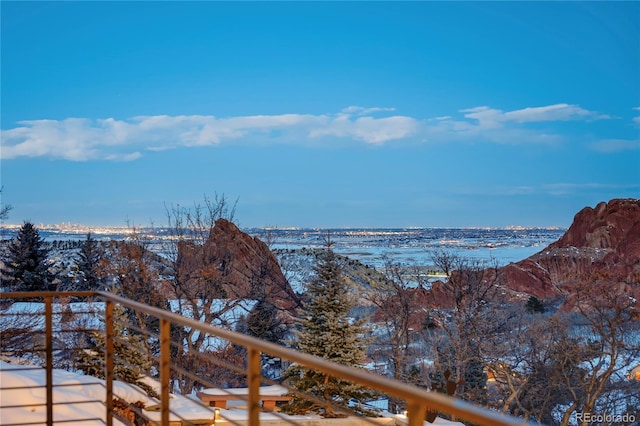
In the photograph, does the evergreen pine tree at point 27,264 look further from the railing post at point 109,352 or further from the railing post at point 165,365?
the railing post at point 165,365

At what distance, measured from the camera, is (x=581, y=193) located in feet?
121

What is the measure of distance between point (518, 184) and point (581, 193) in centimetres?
659

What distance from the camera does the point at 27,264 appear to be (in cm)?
2152

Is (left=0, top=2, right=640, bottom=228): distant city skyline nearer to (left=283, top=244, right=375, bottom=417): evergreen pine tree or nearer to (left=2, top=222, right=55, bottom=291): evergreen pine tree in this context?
(left=2, top=222, right=55, bottom=291): evergreen pine tree

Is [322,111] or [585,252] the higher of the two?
[322,111]

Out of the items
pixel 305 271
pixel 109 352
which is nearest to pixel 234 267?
pixel 305 271

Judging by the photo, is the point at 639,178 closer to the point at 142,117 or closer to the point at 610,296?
the point at 610,296

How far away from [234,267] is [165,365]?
18.1 meters

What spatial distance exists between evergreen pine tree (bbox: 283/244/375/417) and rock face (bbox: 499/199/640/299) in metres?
10.7

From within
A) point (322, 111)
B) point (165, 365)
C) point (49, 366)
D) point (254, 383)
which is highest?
point (322, 111)

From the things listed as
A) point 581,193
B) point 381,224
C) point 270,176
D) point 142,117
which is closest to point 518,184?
point 581,193

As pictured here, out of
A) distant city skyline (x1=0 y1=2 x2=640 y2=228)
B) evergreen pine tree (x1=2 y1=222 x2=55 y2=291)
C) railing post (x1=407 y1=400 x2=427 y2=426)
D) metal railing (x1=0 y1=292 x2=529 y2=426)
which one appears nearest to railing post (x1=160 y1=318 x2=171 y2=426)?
metal railing (x1=0 y1=292 x2=529 y2=426)

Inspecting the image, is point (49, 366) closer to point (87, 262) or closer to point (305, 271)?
point (305, 271)

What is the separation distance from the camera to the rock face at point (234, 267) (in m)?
18.3
